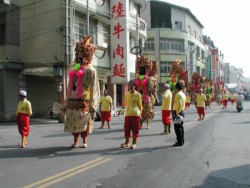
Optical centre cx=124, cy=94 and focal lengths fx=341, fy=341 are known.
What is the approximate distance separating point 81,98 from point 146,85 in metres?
4.53

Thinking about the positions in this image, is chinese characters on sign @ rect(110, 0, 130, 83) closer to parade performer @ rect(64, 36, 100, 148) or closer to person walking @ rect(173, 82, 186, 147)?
person walking @ rect(173, 82, 186, 147)

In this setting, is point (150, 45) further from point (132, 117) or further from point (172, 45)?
point (132, 117)

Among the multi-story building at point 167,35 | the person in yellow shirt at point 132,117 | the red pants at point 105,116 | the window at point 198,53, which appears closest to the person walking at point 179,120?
the person in yellow shirt at point 132,117

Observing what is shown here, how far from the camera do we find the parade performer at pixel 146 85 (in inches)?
499

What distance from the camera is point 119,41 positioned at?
22.1 m

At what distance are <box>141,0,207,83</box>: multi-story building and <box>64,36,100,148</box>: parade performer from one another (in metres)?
38.3

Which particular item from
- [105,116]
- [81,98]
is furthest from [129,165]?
[105,116]

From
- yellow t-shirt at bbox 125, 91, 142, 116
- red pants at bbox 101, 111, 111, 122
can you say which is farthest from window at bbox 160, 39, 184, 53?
yellow t-shirt at bbox 125, 91, 142, 116

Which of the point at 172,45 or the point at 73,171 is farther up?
the point at 172,45

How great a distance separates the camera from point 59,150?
8.49 metres

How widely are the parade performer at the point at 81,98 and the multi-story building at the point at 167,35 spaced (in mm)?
38305

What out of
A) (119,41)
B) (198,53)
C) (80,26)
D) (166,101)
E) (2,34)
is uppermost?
(198,53)

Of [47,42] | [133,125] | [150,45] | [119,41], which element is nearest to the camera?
[133,125]

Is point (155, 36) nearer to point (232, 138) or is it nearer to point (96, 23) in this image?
point (96, 23)
